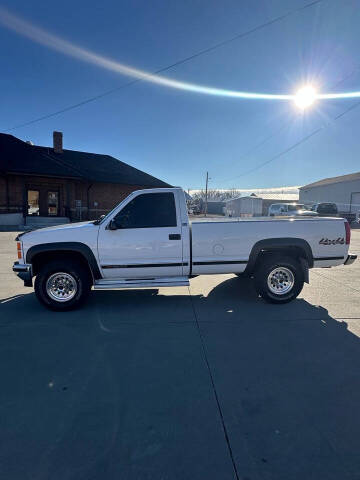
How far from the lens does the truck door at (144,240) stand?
480cm

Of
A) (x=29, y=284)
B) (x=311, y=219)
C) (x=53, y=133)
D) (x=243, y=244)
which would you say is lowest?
(x=29, y=284)

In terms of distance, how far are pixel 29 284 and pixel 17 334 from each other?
3.27 ft

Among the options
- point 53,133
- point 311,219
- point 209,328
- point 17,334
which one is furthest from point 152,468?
point 53,133

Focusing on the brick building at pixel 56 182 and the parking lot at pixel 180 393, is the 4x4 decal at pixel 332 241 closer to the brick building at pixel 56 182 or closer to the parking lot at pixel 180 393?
the parking lot at pixel 180 393

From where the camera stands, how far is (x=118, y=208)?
4.88 meters

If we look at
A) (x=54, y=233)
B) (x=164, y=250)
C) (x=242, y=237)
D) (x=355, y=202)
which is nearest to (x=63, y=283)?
(x=54, y=233)

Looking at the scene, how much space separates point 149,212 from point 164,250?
29.3 inches

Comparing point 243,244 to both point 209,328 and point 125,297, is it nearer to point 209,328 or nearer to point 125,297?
point 209,328

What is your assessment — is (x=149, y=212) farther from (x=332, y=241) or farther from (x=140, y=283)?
(x=332, y=241)

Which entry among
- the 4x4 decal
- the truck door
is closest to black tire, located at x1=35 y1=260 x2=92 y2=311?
the truck door

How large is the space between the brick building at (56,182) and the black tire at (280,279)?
20112 mm

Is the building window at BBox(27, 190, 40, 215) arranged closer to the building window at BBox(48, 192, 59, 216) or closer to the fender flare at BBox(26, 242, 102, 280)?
the building window at BBox(48, 192, 59, 216)

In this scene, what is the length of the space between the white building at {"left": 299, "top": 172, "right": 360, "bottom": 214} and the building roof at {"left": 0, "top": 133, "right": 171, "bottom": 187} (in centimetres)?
2905

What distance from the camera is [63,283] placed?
189 inches
